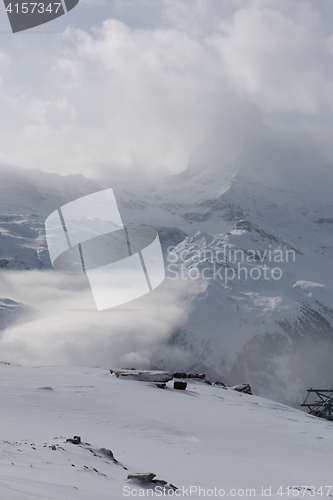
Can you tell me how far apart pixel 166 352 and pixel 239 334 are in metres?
25.4

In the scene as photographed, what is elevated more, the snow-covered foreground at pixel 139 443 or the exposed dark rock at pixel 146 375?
the snow-covered foreground at pixel 139 443

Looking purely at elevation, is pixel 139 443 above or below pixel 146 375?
above

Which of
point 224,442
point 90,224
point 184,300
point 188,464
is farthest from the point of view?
point 90,224

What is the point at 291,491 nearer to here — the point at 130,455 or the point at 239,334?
the point at 130,455

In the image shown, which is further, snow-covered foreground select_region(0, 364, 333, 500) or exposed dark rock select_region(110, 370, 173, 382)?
exposed dark rock select_region(110, 370, 173, 382)

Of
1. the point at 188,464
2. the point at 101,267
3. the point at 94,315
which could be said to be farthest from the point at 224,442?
the point at 101,267

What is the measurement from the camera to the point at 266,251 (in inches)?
7023

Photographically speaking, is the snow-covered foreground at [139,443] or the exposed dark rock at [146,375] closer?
the snow-covered foreground at [139,443]

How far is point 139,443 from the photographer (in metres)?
7.68

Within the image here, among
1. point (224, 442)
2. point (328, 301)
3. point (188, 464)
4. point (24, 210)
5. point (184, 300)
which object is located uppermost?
point (188, 464)

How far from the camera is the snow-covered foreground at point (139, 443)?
470cm

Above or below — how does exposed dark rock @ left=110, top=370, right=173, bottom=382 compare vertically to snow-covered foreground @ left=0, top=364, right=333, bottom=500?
below

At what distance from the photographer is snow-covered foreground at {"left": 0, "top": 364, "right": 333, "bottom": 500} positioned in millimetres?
4695

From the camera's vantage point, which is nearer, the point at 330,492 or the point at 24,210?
the point at 330,492
